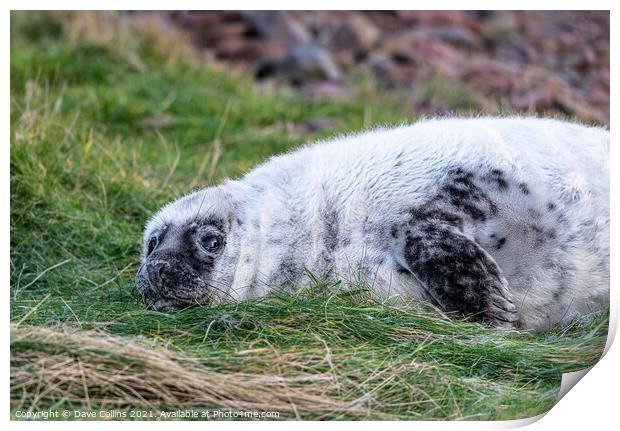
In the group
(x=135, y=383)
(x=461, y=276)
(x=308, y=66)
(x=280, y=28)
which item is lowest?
(x=308, y=66)

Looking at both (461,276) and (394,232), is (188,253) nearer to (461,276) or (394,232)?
(394,232)

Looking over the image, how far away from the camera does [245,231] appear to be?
17.1 feet

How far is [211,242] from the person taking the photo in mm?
5141

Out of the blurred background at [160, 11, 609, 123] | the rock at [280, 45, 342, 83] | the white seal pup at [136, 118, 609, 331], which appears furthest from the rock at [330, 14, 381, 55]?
the white seal pup at [136, 118, 609, 331]

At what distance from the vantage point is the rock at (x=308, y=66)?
1123 centimetres

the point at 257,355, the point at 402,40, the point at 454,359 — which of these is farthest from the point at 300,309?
the point at 402,40

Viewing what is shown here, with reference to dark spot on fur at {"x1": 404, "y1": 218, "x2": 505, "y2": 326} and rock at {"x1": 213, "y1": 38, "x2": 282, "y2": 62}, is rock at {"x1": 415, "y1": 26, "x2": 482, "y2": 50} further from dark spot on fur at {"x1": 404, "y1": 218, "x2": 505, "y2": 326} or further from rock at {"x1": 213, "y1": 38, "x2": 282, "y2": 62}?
dark spot on fur at {"x1": 404, "y1": 218, "x2": 505, "y2": 326}

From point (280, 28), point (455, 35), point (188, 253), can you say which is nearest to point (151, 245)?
point (188, 253)

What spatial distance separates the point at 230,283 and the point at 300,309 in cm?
49

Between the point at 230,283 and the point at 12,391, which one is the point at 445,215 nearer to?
the point at 230,283

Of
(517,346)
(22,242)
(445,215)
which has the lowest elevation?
(22,242)

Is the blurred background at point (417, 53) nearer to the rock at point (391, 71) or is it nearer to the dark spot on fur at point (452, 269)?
A: the rock at point (391, 71)

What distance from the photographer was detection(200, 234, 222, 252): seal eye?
5137mm

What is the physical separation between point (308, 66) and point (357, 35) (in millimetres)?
732
